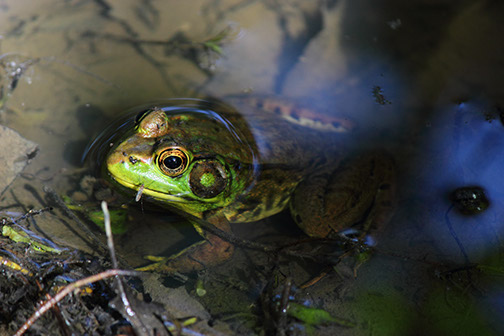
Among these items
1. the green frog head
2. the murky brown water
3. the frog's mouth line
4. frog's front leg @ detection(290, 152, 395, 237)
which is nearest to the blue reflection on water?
the murky brown water

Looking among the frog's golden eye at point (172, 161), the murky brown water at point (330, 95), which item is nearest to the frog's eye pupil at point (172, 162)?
the frog's golden eye at point (172, 161)

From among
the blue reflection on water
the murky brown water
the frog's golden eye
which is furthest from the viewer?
the blue reflection on water

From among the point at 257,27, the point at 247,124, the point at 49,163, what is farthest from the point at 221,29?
the point at 49,163

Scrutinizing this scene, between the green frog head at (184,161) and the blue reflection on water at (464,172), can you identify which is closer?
the green frog head at (184,161)

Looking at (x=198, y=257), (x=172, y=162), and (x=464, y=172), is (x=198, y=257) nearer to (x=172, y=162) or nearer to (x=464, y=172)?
(x=172, y=162)

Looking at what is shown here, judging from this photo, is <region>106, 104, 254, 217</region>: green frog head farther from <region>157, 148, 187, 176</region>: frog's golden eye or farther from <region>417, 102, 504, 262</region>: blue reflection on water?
<region>417, 102, 504, 262</region>: blue reflection on water

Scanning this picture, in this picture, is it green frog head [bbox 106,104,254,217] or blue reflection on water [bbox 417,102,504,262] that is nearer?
green frog head [bbox 106,104,254,217]

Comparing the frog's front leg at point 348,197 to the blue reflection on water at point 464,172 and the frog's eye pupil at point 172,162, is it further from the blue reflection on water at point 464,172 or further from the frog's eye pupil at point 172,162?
the frog's eye pupil at point 172,162

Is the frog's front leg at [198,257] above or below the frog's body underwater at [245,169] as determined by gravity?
below
